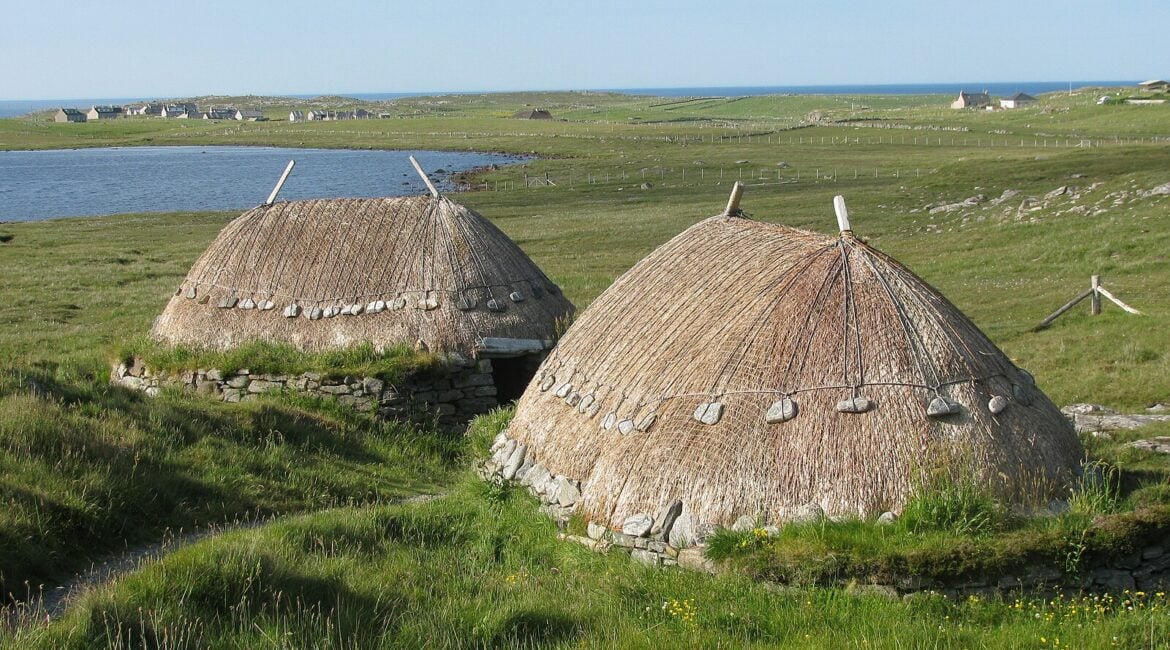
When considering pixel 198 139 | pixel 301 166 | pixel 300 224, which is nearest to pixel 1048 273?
pixel 300 224

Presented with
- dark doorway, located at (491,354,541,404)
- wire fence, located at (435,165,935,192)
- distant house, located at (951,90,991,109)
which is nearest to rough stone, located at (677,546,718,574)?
dark doorway, located at (491,354,541,404)

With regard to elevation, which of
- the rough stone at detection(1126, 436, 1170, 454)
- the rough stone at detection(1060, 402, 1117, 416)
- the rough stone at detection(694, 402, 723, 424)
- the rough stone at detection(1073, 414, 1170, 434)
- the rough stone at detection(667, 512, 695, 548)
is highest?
the rough stone at detection(694, 402, 723, 424)

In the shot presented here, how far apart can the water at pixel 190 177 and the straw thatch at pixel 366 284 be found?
34.9 metres

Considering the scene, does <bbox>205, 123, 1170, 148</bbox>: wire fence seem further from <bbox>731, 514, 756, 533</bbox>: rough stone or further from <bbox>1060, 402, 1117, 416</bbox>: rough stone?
<bbox>731, 514, 756, 533</bbox>: rough stone

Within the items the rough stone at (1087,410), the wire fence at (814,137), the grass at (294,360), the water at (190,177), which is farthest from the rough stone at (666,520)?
the wire fence at (814,137)

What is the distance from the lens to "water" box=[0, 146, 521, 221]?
6962 cm

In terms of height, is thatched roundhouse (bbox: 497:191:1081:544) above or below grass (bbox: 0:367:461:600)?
above

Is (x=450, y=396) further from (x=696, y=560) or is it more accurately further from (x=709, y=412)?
(x=696, y=560)

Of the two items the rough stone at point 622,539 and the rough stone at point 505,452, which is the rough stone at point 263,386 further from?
the rough stone at point 622,539

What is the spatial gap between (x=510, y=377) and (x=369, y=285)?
291 cm

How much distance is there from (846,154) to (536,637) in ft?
273

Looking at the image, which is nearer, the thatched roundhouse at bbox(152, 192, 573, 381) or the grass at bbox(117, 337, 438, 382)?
the grass at bbox(117, 337, 438, 382)

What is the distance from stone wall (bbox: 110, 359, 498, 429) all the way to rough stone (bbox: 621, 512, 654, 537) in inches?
292

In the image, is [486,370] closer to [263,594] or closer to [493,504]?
[493,504]
